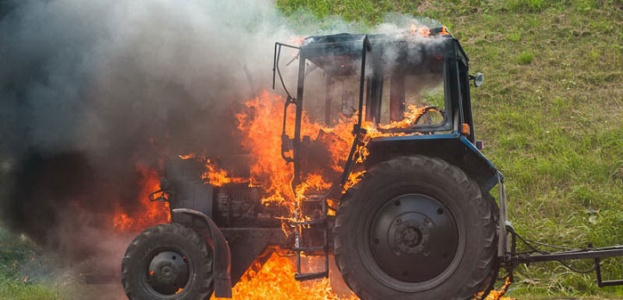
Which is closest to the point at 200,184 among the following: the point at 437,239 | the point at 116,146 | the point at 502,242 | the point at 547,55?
the point at 116,146

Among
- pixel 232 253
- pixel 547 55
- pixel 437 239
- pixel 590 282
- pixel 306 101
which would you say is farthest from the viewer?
pixel 547 55

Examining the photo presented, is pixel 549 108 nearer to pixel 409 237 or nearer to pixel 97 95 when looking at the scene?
pixel 409 237

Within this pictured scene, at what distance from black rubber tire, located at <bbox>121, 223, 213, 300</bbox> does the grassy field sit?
2.44 m

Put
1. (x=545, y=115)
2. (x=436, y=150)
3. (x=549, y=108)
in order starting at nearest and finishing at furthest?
(x=436, y=150) → (x=545, y=115) → (x=549, y=108)

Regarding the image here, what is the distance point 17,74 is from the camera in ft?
28.2

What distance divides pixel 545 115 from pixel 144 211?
838 cm

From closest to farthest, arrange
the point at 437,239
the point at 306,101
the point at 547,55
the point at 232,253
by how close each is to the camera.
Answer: the point at 437,239
the point at 306,101
the point at 232,253
the point at 547,55

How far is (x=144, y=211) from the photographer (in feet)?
25.8

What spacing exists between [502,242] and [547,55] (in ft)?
32.1

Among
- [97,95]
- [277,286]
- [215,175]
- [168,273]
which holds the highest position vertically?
[97,95]

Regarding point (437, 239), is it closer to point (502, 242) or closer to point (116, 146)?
point (502, 242)

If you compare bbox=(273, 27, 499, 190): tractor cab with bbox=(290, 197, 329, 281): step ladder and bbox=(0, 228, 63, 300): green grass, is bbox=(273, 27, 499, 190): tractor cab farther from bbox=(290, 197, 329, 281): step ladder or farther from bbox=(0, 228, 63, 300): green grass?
bbox=(0, 228, 63, 300): green grass

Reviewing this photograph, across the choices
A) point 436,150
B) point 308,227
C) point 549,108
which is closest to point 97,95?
point 308,227

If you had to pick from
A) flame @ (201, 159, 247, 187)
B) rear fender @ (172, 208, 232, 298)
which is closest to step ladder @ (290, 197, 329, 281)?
rear fender @ (172, 208, 232, 298)
